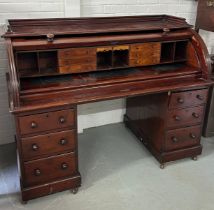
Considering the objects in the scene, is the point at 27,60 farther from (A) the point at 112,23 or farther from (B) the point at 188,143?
(B) the point at 188,143

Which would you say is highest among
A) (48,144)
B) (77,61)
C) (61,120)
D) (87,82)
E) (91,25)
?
(91,25)

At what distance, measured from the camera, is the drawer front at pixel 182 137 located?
94.0 inches

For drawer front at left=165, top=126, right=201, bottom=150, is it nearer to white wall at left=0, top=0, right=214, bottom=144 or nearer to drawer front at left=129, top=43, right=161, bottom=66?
drawer front at left=129, top=43, right=161, bottom=66

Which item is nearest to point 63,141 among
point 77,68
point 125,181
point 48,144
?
point 48,144

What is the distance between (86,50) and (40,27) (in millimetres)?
477

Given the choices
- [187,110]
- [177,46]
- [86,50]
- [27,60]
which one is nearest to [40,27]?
[27,60]

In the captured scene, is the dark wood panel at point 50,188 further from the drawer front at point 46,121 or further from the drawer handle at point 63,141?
the drawer front at point 46,121

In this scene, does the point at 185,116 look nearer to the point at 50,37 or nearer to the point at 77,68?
the point at 77,68

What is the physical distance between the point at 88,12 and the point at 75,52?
2.71 ft

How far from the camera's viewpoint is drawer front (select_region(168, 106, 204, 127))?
7.55 ft

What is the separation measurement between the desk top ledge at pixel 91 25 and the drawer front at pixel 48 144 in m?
0.68

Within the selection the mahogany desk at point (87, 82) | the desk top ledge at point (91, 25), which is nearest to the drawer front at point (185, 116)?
the mahogany desk at point (87, 82)

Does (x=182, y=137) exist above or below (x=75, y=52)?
below

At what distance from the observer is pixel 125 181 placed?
2.30 meters
